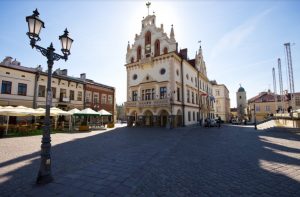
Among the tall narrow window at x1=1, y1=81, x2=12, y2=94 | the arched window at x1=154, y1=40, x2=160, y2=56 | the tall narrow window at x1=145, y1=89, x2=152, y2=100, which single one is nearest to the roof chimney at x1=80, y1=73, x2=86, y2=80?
the tall narrow window at x1=1, y1=81, x2=12, y2=94

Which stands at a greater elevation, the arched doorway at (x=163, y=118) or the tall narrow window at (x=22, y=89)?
the tall narrow window at (x=22, y=89)

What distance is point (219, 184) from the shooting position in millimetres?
4797

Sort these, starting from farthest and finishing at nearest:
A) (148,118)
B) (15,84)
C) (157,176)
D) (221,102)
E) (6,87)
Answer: (221,102)
(148,118)
(15,84)
(6,87)
(157,176)

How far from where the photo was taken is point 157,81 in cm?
2891

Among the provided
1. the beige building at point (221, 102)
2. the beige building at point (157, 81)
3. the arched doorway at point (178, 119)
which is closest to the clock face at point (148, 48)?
the beige building at point (157, 81)

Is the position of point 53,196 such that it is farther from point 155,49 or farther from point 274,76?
point 274,76

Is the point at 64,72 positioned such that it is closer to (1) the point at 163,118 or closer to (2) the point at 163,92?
(2) the point at 163,92

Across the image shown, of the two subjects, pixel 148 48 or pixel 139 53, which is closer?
pixel 148 48

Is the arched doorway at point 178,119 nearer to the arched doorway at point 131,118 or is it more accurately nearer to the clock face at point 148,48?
the arched doorway at point 131,118

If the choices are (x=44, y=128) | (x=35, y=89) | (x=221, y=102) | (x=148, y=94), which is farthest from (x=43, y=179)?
(x=221, y=102)

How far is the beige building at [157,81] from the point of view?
27.4 metres

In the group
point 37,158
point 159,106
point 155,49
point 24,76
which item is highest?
point 155,49

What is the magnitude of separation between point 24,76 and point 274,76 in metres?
46.1

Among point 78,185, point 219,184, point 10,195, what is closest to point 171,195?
point 219,184
